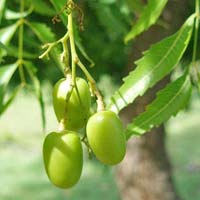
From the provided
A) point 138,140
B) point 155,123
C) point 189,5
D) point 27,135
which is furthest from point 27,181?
point 155,123

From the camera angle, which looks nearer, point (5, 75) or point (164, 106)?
point (164, 106)

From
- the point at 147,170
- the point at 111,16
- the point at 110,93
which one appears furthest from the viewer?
the point at 110,93

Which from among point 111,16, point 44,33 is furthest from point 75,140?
point 111,16

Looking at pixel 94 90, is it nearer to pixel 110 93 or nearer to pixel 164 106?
pixel 164 106

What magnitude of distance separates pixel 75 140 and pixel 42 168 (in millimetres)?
3561

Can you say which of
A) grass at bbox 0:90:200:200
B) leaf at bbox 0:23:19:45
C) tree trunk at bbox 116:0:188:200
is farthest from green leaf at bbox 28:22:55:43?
grass at bbox 0:90:200:200

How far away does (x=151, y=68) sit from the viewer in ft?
2.48

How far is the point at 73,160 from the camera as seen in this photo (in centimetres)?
62

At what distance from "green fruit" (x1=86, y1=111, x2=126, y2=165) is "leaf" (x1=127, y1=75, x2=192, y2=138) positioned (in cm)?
13

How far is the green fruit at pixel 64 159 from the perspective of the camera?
0.62 metres

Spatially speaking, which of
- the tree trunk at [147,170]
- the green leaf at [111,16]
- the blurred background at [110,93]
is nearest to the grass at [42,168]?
the blurred background at [110,93]

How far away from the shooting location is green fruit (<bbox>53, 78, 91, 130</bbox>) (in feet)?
2.11

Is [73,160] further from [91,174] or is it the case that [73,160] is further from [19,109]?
[19,109]

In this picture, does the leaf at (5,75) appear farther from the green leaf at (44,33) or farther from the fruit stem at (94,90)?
the fruit stem at (94,90)
